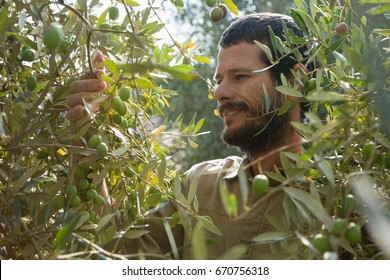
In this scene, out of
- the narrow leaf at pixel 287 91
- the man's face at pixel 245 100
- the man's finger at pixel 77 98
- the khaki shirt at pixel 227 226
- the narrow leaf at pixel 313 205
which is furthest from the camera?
the man's face at pixel 245 100

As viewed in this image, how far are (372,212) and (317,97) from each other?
140 mm

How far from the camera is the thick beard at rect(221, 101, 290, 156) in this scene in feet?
5.04

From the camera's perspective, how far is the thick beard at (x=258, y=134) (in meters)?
1.54

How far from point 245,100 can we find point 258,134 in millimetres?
93

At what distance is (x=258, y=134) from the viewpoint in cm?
152

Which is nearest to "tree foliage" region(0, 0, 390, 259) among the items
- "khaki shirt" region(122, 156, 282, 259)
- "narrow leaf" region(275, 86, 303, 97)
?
"narrow leaf" region(275, 86, 303, 97)

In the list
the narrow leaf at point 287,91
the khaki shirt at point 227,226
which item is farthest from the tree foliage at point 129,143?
the khaki shirt at point 227,226

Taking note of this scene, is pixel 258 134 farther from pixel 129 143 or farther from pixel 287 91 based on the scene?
pixel 287 91

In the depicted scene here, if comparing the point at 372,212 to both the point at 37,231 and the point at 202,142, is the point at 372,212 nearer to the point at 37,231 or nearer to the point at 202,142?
the point at 37,231

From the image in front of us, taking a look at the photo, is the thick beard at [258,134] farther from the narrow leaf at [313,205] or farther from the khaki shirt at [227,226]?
the narrow leaf at [313,205]

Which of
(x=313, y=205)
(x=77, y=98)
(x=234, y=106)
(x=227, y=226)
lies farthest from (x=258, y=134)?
(x=313, y=205)

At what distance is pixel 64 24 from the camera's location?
1.05 metres

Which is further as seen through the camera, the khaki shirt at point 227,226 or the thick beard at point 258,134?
the thick beard at point 258,134

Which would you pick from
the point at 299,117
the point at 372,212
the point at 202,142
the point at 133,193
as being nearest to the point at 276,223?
the point at 372,212
